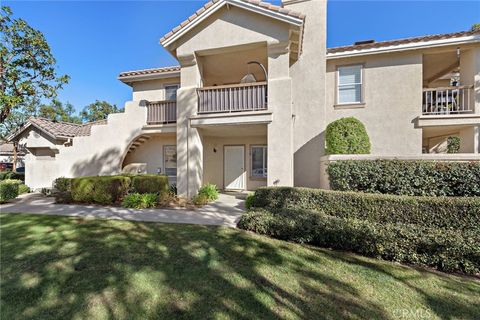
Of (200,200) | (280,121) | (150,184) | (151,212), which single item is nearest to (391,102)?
(280,121)

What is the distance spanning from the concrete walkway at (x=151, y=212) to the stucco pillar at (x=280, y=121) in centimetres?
210

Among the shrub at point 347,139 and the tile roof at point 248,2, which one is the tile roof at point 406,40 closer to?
the tile roof at point 248,2

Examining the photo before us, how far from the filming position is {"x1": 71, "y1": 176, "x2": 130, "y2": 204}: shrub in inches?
358

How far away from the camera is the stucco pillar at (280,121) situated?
8828 millimetres

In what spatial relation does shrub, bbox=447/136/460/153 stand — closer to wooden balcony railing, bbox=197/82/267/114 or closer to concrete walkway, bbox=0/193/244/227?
wooden balcony railing, bbox=197/82/267/114

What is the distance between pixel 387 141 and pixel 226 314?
35.5 feet

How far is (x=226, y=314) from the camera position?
2996 millimetres

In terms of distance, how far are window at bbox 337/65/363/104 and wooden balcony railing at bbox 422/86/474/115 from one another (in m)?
2.80

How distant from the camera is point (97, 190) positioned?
9109mm

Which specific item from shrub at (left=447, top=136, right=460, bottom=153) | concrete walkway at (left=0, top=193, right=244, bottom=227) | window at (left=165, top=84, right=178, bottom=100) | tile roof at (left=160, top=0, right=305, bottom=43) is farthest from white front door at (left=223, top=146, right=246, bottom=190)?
shrub at (left=447, top=136, right=460, bottom=153)

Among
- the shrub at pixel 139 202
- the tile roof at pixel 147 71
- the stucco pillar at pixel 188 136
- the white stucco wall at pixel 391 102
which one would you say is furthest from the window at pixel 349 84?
the shrub at pixel 139 202

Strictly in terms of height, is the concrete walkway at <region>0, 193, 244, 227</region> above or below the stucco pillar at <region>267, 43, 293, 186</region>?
below

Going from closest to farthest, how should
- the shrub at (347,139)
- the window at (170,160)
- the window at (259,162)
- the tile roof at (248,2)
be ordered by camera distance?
the tile roof at (248,2) < the shrub at (347,139) < the window at (259,162) < the window at (170,160)

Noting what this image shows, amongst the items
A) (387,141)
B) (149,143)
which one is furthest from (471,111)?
(149,143)
